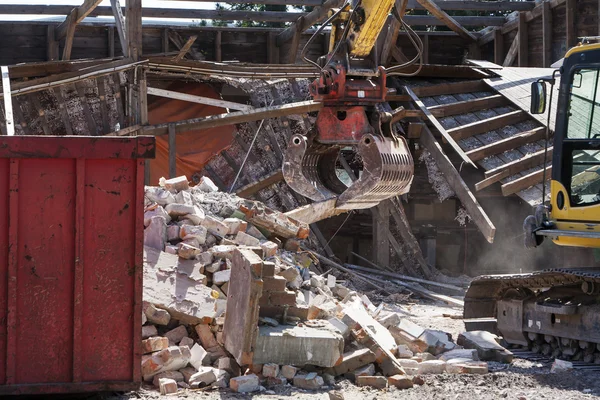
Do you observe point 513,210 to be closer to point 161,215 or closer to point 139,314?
point 161,215

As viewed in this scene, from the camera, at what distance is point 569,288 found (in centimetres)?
1014

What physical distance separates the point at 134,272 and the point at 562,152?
15.4 ft

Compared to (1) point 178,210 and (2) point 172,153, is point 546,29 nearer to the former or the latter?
(2) point 172,153

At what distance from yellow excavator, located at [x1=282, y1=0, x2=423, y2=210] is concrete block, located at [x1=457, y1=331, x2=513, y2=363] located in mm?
1785

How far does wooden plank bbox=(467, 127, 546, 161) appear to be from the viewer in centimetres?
1571

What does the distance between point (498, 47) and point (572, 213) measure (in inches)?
478

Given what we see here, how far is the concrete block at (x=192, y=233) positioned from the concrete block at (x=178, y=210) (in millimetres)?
338

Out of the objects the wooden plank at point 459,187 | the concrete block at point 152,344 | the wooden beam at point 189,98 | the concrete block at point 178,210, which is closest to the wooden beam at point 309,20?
the wooden beam at point 189,98

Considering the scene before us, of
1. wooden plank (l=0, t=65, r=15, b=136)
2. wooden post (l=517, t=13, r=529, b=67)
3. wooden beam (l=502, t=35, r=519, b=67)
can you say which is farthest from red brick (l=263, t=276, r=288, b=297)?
wooden beam (l=502, t=35, r=519, b=67)

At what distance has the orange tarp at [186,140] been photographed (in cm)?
1620

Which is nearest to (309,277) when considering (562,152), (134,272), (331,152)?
(331,152)

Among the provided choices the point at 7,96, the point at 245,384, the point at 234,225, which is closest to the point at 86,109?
the point at 7,96

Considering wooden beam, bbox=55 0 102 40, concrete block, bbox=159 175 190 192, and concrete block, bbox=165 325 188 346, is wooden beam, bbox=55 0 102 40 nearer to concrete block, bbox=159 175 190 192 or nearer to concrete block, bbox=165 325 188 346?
concrete block, bbox=159 175 190 192

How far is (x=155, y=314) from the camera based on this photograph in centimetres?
855
